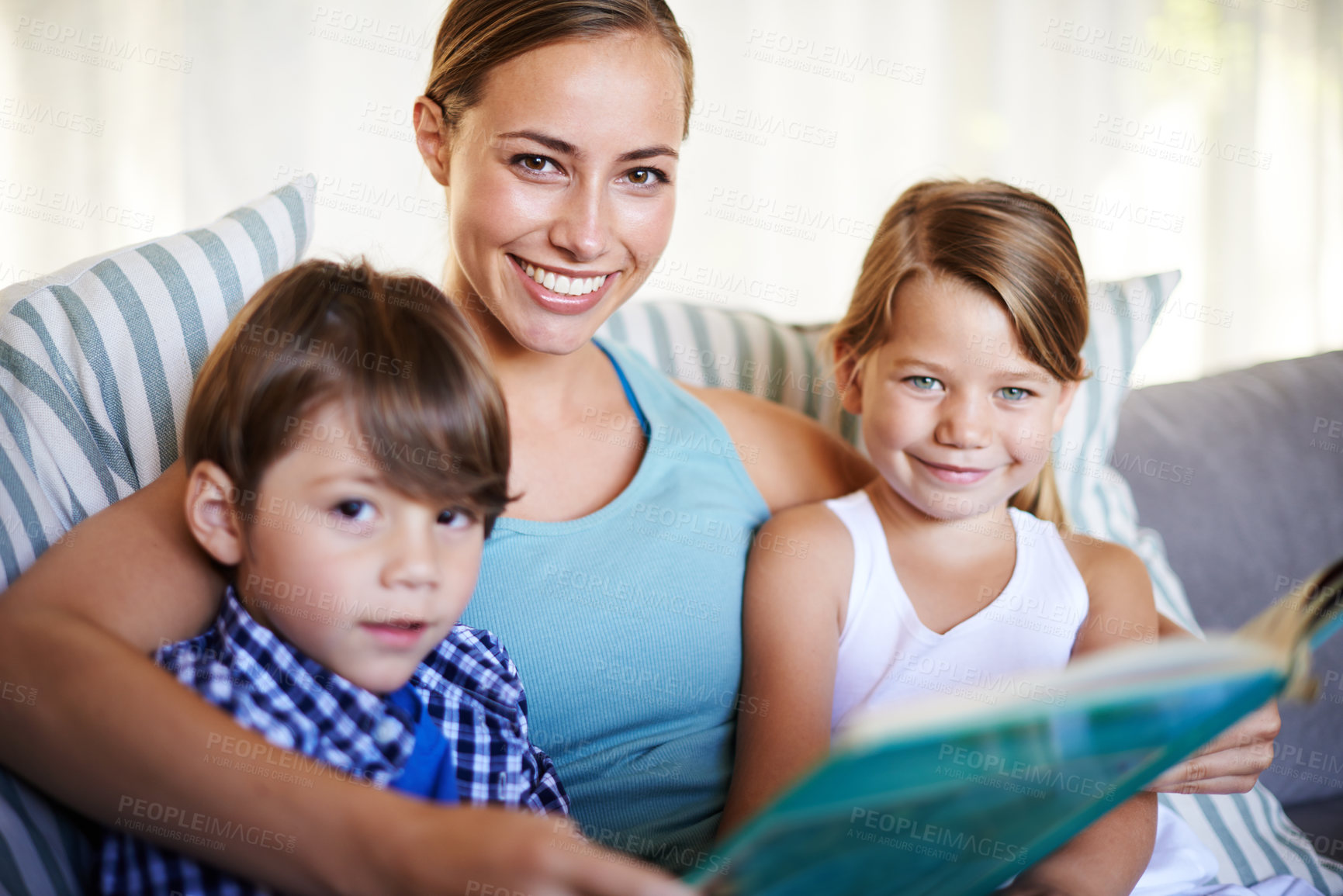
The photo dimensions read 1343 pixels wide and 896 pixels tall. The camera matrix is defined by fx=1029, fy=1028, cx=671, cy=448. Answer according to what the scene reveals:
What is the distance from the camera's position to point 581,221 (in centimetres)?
114

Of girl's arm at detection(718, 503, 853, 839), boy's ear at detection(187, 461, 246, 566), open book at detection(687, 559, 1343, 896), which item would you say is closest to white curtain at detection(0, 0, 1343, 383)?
girl's arm at detection(718, 503, 853, 839)

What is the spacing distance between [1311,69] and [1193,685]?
12.3 ft

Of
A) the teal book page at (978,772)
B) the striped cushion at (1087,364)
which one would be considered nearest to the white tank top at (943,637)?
the striped cushion at (1087,364)

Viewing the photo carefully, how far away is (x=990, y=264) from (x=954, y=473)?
0.80 feet

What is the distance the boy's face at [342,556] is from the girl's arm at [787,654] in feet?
1.42

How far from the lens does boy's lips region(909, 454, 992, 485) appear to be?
1.20m

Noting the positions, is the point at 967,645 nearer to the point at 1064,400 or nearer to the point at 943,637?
the point at 943,637

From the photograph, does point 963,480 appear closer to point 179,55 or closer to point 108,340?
point 108,340

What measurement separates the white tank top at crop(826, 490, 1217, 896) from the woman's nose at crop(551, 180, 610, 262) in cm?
46

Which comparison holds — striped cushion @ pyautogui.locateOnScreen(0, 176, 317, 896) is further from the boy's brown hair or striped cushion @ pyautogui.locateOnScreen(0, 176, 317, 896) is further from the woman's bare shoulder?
the woman's bare shoulder

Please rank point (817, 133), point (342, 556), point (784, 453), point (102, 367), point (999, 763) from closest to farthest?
point (999, 763) < point (342, 556) < point (102, 367) < point (784, 453) < point (817, 133)

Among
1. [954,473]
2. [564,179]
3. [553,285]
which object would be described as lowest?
[954,473]

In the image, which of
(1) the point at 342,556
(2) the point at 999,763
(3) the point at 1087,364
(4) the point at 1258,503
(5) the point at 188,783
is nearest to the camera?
(2) the point at 999,763

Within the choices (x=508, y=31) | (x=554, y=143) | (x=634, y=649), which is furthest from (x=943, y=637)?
(x=508, y=31)
